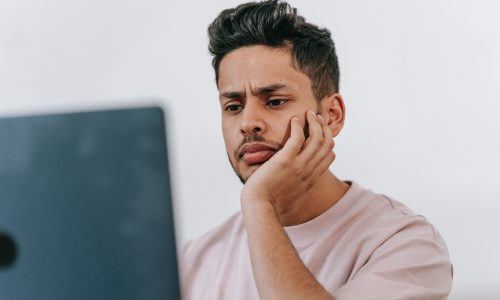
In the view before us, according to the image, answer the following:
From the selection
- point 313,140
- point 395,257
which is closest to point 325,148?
point 313,140

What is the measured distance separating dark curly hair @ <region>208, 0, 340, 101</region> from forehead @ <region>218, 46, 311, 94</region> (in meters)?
0.02

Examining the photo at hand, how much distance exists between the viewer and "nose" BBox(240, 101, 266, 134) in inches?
57.1

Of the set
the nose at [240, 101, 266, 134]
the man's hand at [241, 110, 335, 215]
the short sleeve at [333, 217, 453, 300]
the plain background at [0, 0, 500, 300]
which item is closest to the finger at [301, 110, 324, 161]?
the man's hand at [241, 110, 335, 215]

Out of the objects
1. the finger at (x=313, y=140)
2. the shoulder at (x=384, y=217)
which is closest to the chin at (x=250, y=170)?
the finger at (x=313, y=140)

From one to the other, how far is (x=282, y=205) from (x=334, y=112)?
1.22 ft

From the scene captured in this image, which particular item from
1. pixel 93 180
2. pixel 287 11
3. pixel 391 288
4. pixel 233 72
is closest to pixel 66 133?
pixel 93 180

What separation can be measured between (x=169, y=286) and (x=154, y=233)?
Answer: 0.17 ft

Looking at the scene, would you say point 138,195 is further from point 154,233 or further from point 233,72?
point 233,72

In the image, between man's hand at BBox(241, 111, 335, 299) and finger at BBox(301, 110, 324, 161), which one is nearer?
man's hand at BBox(241, 111, 335, 299)

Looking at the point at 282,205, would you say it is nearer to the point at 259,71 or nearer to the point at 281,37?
the point at 259,71

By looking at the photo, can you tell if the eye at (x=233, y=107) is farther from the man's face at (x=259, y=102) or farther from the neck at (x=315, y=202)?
the neck at (x=315, y=202)

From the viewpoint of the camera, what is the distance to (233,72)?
5.10 feet

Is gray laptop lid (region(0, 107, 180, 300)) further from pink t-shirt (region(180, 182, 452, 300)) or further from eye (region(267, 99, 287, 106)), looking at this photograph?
eye (region(267, 99, 287, 106))

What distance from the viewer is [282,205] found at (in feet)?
4.47
